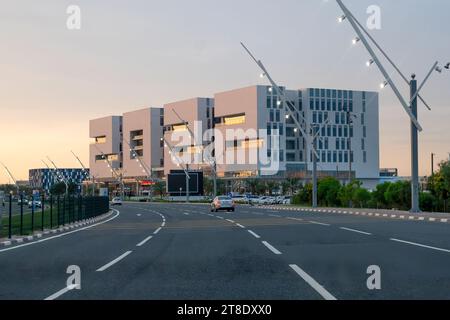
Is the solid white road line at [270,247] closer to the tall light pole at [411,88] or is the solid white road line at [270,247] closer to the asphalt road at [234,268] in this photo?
the asphalt road at [234,268]

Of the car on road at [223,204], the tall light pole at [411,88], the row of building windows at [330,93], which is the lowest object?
the car on road at [223,204]

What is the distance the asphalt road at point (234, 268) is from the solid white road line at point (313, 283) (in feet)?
0.05

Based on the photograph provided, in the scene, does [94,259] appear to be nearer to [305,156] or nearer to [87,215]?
[87,215]

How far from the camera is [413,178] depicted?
131 feet

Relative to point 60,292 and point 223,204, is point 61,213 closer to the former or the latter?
point 223,204

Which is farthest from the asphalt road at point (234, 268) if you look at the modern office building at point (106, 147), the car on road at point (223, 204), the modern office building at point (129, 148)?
the modern office building at point (106, 147)

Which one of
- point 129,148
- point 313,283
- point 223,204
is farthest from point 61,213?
point 129,148

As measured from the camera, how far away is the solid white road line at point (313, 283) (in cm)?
959

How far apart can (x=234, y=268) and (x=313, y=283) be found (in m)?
2.78

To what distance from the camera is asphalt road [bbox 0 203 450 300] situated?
397 inches

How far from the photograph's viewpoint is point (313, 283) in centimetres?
1095

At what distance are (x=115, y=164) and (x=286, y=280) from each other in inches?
6027
